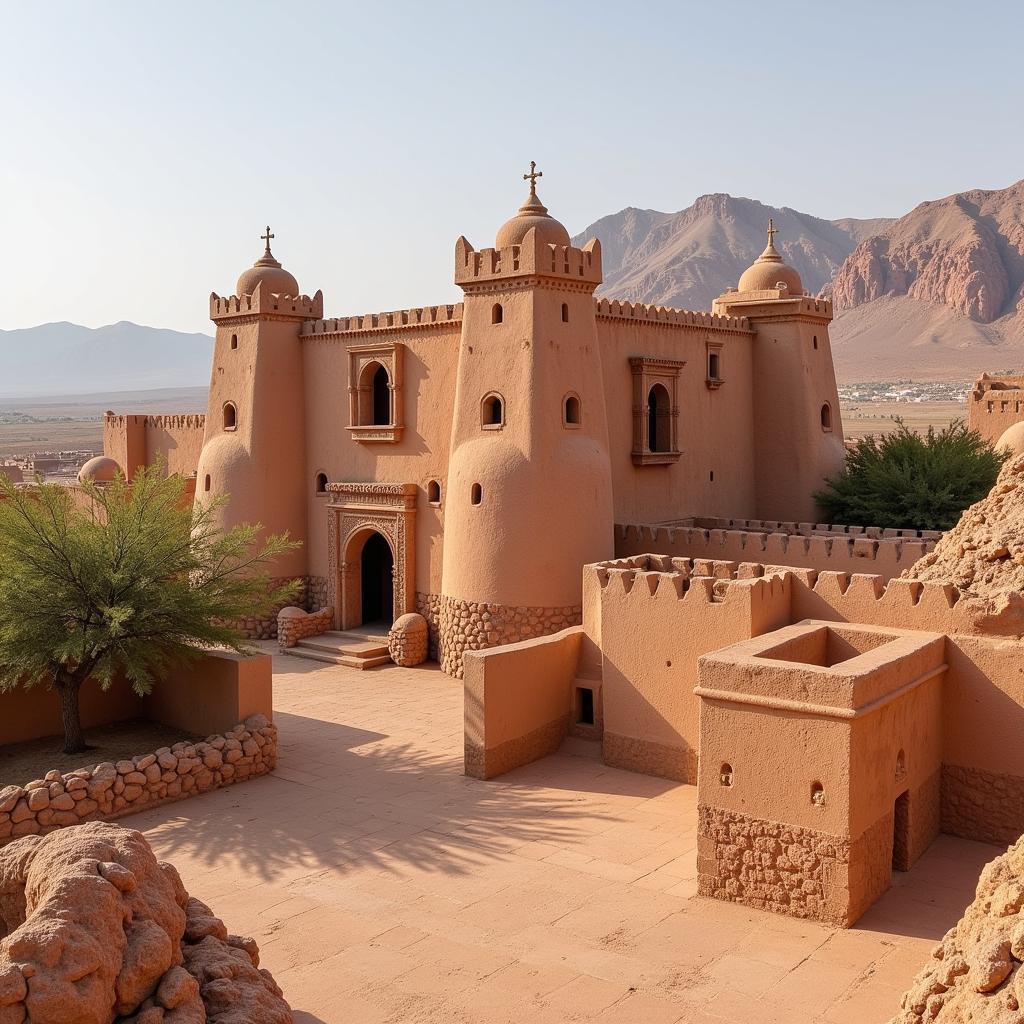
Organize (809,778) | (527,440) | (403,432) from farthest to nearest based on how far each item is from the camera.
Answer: (403,432), (527,440), (809,778)

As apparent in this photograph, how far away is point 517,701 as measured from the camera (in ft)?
44.9

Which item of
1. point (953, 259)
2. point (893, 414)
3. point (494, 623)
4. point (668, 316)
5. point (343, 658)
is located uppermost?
point (953, 259)

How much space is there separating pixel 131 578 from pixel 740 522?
1087cm

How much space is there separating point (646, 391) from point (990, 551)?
876 centimetres

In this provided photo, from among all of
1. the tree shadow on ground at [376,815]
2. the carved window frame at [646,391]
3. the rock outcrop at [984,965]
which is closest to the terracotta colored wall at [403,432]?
the carved window frame at [646,391]

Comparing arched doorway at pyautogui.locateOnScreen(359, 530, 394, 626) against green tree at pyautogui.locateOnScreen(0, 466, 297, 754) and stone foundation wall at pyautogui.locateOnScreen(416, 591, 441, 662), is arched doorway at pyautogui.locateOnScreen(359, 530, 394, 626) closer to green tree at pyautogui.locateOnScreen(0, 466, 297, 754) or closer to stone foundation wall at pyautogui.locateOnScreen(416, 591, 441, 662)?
stone foundation wall at pyautogui.locateOnScreen(416, 591, 441, 662)

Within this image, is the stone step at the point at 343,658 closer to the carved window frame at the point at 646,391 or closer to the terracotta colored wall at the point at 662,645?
the carved window frame at the point at 646,391

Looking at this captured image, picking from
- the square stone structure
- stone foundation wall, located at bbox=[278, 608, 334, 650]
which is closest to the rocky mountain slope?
stone foundation wall, located at bbox=[278, 608, 334, 650]

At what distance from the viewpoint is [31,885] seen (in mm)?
6668

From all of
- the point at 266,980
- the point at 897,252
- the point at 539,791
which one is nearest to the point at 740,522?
the point at 539,791

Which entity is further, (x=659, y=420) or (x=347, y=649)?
(x=659, y=420)

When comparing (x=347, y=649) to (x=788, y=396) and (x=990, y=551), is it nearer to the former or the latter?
(x=788, y=396)

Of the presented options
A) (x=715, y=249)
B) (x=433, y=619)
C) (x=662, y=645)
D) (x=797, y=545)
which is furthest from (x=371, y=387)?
(x=715, y=249)

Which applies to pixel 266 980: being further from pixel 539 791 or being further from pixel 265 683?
pixel 265 683
